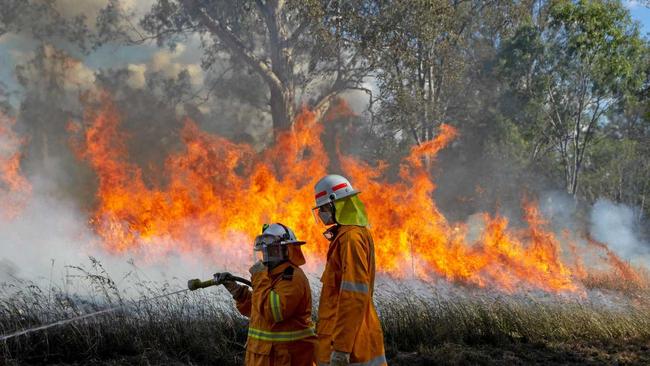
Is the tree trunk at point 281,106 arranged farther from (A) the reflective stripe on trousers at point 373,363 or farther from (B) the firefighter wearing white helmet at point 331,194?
(A) the reflective stripe on trousers at point 373,363

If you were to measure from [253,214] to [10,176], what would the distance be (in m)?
6.12

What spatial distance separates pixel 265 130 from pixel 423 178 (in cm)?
628

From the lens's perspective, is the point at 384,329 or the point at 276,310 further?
the point at 384,329

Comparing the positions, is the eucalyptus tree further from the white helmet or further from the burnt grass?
the white helmet

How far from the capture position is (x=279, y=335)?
397 cm

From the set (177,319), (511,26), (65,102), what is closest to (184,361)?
(177,319)

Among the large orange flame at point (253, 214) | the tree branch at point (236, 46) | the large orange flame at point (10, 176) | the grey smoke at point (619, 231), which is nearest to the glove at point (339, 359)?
the large orange flame at point (253, 214)

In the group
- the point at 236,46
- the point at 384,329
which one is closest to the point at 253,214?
the point at 236,46

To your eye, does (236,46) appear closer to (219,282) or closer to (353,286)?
(219,282)

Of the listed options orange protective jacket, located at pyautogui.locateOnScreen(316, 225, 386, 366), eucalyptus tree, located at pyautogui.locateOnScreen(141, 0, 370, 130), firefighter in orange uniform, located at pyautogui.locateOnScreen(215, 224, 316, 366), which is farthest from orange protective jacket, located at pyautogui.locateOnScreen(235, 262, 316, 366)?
eucalyptus tree, located at pyautogui.locateOnScreen(141, 0, 370, 130)

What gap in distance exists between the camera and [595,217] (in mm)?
24328

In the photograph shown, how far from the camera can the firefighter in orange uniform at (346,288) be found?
3559mm

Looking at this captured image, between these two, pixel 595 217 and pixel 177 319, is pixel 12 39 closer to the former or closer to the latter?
pixel 177 319

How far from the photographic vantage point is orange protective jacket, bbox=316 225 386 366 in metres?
3.56
